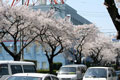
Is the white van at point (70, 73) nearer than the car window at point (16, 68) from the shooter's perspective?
No

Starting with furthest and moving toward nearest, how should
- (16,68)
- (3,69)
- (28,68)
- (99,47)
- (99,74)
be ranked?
(99,47)
(99,74)
(28,68)
(16,68)
(3,69)

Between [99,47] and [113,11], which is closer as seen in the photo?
[113,11]

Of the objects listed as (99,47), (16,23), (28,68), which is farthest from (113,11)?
(99,47)

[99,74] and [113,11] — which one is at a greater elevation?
[113,11]

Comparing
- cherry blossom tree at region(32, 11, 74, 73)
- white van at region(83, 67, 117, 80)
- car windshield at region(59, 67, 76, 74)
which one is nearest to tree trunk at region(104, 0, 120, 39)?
white van at region(83, 67, 117, 80)

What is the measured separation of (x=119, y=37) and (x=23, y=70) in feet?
33.2

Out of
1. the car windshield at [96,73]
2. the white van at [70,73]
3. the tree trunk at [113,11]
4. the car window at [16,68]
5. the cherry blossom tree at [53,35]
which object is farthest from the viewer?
the cherry blossom tree at [53,35]

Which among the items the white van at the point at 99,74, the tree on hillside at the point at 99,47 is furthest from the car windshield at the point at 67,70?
the tree on hillside at the point at 99,47

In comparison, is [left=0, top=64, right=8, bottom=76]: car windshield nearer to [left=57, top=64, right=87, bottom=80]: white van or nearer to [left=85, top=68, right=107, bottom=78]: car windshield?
[left=85, top=68, right=107, bottom=78]: car windshield

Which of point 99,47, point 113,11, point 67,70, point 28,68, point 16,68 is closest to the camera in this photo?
point 113,11

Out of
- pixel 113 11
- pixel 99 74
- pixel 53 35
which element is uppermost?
pixel 113 11

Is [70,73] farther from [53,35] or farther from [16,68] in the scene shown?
[53,35]

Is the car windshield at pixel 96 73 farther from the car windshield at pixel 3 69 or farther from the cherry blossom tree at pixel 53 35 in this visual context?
the cherry blossom tree at pixel 53 35

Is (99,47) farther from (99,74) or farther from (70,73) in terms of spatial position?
(99,74)
